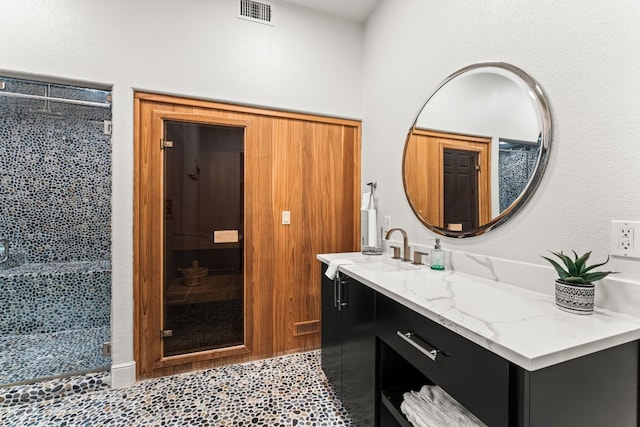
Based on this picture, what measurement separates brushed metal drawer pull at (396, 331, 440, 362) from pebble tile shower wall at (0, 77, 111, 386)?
2.64m

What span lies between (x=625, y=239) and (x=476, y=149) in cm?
72

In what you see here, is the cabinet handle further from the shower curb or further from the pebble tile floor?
the shower curb

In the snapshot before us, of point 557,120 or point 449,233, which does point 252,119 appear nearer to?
point 449,233

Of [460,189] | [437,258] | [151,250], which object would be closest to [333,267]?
[437,258]

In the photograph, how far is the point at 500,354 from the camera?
2.17 feet

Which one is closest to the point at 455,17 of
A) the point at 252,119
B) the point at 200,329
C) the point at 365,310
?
the point at 252,119

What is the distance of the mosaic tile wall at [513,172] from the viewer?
3.78 ft

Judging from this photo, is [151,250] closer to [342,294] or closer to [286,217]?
[286,217]

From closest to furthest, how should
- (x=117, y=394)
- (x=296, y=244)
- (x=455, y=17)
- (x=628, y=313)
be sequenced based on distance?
(x=628, y=313) < (x=455, y=17) < (x=117, y=394) < (x=296, y=244)

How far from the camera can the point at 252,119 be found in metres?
2.15

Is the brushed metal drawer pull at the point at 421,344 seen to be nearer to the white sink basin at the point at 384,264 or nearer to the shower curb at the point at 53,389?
the white sink basin at the point at 384,264

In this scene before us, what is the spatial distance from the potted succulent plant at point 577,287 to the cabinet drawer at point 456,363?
40 centimetres

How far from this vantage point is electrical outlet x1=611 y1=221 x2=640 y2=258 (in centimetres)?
85

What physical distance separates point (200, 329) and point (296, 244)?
98 cm
